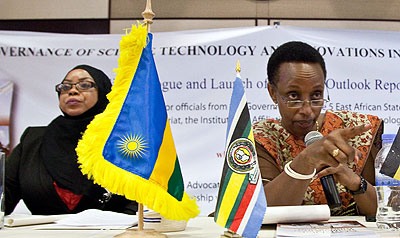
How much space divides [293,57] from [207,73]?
1.07 meters

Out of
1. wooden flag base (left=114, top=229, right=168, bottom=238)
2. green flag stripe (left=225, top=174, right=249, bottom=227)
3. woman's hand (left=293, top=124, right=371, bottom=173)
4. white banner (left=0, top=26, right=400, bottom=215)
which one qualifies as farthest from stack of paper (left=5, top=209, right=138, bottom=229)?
white banner (left=0, top=26, right=400, bottom=215)

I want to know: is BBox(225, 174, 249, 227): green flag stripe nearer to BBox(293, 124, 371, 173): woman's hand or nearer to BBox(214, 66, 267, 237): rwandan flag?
BBox(214, 66, 267, 237): rwandan flag

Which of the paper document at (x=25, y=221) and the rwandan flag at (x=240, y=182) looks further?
the paper document at (x=25, y=221)

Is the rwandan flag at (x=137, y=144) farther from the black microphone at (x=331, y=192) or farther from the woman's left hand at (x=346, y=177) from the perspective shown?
the woman's left hand at (x=346, y=177)

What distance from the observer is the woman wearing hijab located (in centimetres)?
228

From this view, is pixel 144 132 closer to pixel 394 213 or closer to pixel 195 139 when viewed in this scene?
pixel 394 213

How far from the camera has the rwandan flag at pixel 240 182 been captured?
91 centimetres

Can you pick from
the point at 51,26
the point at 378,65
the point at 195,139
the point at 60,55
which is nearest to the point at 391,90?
the point at 378,65

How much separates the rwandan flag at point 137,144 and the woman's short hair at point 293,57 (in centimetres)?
88

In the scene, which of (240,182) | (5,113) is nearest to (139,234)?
(240,182)

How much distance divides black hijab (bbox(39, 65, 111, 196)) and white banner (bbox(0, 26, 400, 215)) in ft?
1.21

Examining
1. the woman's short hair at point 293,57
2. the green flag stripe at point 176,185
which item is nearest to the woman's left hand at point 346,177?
the woman's short hair at point 293,57

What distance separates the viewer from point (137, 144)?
3.17 feet

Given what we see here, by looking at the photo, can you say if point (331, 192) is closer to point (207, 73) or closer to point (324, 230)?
point (324, 230)
